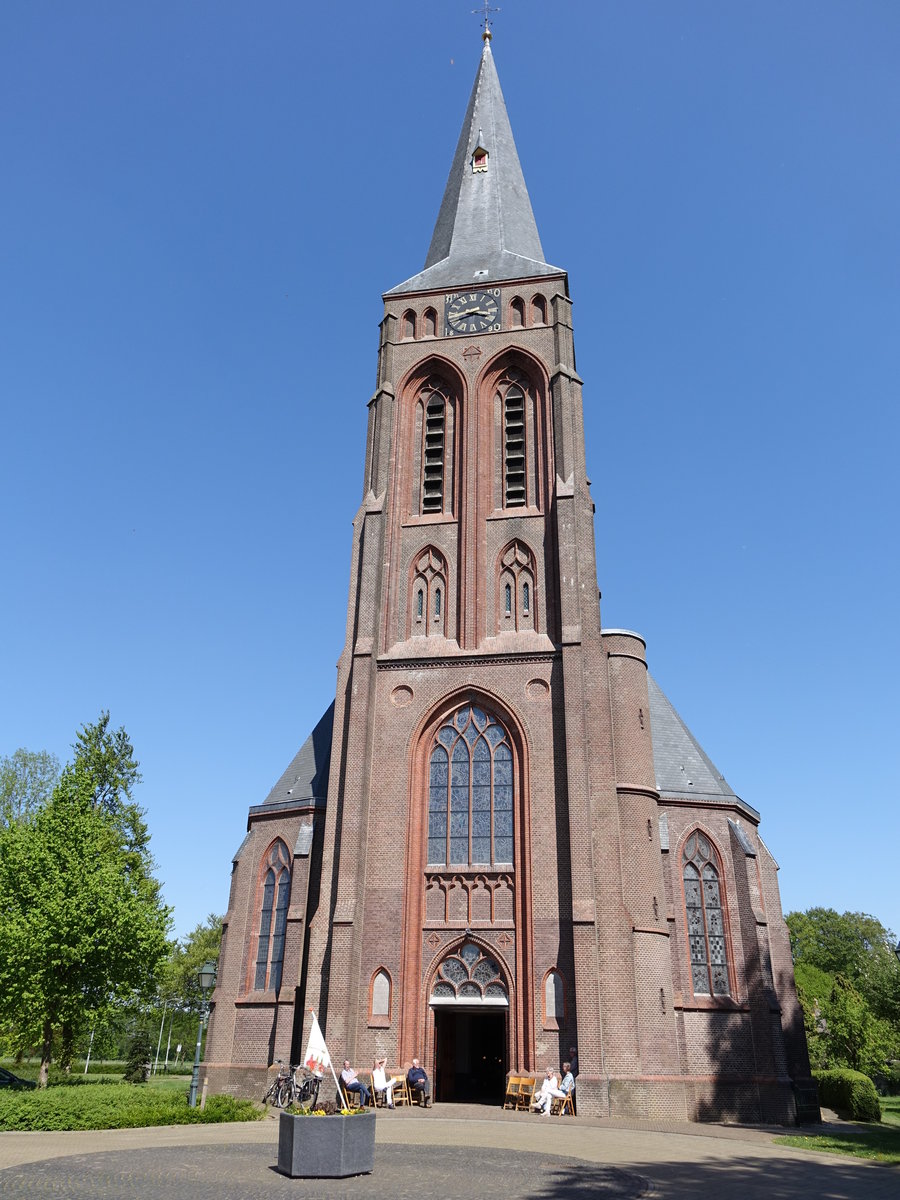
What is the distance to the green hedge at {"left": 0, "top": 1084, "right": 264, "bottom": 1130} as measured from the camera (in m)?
16.5

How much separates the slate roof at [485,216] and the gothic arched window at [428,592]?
11554mm

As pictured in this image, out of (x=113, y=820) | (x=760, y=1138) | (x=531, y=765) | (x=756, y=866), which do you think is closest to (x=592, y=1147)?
(x=760, y=1138)

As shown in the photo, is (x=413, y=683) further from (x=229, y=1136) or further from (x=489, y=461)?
(x=229, y=1136)

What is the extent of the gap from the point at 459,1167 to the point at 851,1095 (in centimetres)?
2063

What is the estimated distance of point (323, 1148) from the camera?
462 inches

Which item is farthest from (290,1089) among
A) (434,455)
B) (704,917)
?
(434,455)

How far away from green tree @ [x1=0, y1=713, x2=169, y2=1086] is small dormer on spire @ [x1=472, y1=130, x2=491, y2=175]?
31392mm

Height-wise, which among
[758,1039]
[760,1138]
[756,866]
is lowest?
[760,1138]

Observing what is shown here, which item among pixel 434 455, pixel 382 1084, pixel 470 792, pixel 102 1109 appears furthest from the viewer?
pixel 434 455

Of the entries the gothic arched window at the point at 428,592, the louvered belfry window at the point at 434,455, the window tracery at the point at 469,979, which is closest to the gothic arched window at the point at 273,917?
the window tracery at the point at 469,979

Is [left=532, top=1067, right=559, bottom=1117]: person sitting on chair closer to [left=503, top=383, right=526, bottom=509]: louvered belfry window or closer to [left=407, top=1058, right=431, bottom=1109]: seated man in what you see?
[left=407, top=1058, right=431, bottom=1109]: seated man

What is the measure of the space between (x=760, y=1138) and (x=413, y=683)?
1475 cm

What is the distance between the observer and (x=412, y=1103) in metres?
22.5

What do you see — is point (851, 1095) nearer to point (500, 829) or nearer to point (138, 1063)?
point (500, 829)
